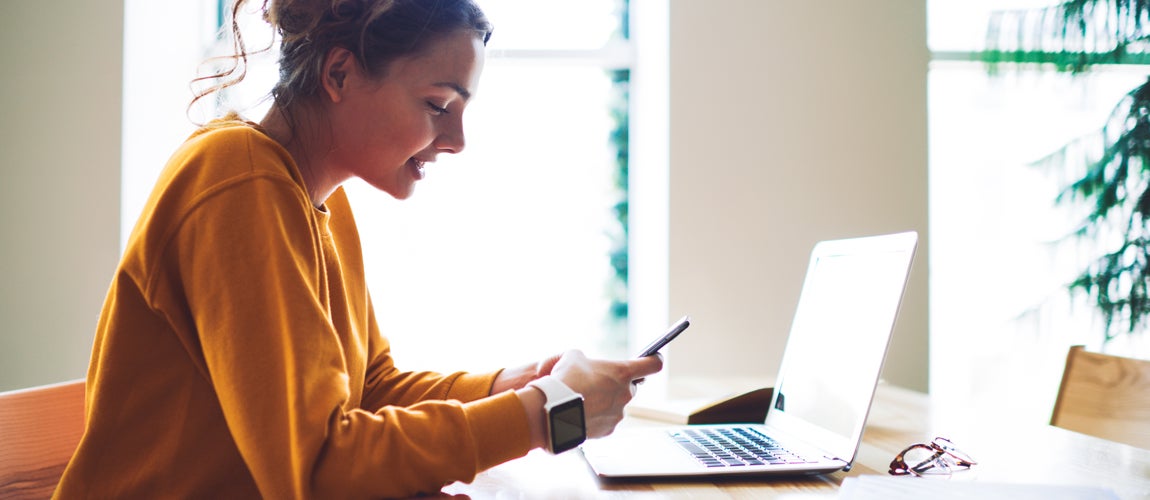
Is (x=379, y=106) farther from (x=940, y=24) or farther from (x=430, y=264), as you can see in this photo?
(x=940, y=24)

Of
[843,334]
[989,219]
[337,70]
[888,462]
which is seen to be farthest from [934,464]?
[989,219]

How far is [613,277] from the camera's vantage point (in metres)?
2.73

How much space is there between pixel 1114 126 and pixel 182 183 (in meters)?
2.15

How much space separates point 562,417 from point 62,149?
219cm

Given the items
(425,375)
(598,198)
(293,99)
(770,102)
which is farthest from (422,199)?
(293,99)

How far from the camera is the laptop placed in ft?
2.97

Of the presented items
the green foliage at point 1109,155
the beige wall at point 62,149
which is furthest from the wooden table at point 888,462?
the beige wall at point 62,149

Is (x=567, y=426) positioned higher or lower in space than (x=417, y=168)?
lower

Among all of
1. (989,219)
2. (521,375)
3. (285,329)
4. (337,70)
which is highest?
(337,70)

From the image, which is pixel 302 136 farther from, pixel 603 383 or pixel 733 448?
pixel 733 448

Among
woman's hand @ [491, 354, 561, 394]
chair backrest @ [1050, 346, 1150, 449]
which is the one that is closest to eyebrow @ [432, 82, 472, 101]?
woman's hand @ [491, 354, 561, 394]

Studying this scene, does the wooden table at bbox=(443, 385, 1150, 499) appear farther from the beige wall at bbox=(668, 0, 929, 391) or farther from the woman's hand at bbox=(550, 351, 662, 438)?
the beige wall at bbox=(668, 0, 929, 391)

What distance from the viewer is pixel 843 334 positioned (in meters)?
1.05

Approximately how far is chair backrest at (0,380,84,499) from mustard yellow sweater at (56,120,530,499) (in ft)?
0.55
